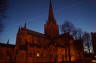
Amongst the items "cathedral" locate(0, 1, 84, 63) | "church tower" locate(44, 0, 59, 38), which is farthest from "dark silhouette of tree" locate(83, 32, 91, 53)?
"church tower" locate(44, 0, 59, 38)

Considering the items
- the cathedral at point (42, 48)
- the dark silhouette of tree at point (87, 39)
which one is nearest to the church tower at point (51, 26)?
the cathedral at point (42, 48)

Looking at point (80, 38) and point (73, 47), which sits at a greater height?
point (80, 38)

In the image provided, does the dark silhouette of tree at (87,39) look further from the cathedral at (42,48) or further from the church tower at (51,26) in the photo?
the church tower at (51,26)

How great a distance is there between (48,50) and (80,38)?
47.5ft

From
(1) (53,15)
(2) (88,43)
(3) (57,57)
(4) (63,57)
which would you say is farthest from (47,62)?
(1) (53,15)

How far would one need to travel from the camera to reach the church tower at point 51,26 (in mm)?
70125

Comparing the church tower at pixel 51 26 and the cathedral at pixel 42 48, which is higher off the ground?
the church tower at pixel 51 26

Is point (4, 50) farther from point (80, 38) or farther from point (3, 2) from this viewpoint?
point (3, 2)

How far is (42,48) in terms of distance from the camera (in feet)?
174

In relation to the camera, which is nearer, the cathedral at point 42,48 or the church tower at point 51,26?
the cathedral at point 42,48

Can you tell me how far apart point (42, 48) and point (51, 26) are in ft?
68.5

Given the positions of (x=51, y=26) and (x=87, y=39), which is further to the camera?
(x=51, y=26)

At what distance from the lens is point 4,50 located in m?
42.8

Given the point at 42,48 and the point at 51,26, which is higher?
the point at 51,26
